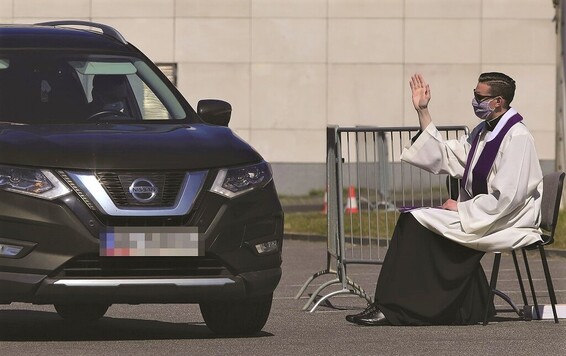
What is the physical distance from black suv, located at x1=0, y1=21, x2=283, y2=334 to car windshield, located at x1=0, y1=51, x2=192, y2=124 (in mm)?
88

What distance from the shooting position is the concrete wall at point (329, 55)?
3139cm

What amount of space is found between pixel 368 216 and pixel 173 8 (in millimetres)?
19131

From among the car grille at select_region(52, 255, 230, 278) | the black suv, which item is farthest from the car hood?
the car grille at select_region(52, 255, 230, 278)

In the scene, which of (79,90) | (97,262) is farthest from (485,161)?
(97,262)

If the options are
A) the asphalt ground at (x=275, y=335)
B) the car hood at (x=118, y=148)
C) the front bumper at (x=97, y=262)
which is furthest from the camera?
the asphalt ground at (x=275, y=335)

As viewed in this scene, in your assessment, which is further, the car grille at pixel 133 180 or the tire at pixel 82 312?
the tire at pixel 82 312

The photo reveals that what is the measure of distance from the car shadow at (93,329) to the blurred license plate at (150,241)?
2.95 ft

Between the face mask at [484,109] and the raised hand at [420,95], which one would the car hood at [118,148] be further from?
the face mask at [484,109]

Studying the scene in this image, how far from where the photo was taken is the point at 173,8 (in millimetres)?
31391

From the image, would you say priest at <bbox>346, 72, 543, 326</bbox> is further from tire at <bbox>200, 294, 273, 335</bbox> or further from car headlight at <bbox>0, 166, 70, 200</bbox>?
car headlight at <bbox>0, 166, 70, 200</bbox>

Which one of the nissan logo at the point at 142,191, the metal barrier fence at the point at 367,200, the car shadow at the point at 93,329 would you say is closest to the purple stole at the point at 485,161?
the metal barrier fence at the point at 367,200

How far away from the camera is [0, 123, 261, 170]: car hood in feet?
28.9

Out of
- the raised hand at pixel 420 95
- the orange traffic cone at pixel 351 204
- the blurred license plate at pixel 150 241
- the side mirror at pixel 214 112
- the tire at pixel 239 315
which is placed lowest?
the tire at pixel 239 315

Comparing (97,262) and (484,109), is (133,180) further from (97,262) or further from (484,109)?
(484,109)
